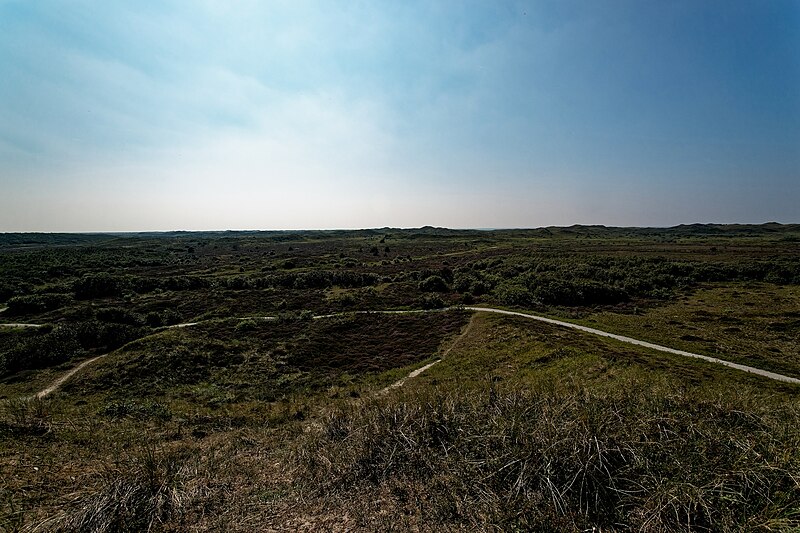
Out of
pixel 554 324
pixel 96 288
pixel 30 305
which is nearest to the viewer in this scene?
pixel 554 324

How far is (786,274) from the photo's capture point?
54.7 m

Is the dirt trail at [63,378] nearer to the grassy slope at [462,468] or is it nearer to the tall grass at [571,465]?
the grassy slope at [462,468]

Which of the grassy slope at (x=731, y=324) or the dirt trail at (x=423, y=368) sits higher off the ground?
the grassy slope at (x=731, y=324)

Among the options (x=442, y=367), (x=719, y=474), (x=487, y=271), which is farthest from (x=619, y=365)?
(x=487, y=271)

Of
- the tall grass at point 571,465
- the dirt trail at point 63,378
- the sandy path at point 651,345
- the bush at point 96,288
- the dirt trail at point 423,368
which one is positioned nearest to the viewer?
the tall grass at point 571,465

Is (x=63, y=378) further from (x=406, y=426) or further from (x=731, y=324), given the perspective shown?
(x=731, y=324)

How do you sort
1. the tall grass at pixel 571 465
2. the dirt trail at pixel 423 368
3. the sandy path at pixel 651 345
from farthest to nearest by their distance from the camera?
the dirt trail at pixel 423 368 < the sandy path at pixel 651 345 < the tall grass at pixel 571 465

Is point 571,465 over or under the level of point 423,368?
over

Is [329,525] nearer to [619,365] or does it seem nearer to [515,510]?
[515,510]

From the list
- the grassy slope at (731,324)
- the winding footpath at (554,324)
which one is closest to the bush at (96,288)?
the winding footpath at (554,324)

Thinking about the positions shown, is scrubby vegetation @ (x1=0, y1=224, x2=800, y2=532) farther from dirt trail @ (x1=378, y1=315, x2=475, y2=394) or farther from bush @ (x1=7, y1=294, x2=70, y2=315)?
bush @ (x1=7, y1=294, x2=70, y2=315)

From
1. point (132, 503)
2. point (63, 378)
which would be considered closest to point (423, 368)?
point (132, 503)

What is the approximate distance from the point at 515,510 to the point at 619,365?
1782 centimetres

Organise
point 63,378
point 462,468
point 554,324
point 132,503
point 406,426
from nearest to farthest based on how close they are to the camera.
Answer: point 132,503 < point 462,468 < point 406,426 < point 63,378 < point 554,324
